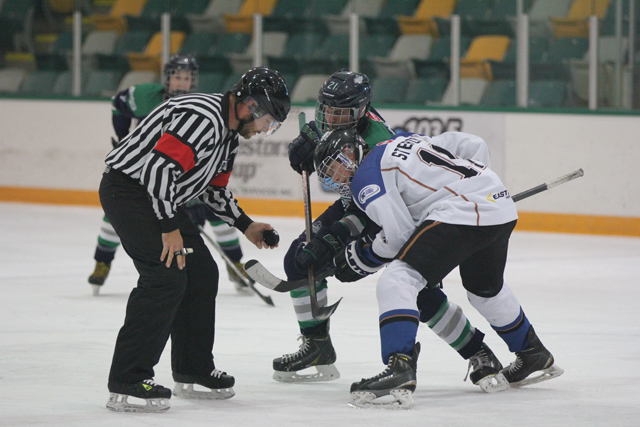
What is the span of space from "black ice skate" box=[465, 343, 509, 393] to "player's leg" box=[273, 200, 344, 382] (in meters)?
0.50

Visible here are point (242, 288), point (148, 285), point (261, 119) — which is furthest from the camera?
point (242, 288)

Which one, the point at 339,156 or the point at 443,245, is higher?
the point at 339,156

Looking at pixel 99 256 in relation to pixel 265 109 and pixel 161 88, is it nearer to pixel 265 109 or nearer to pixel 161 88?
pixel 161 88

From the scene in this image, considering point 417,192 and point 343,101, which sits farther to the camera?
point 343,101

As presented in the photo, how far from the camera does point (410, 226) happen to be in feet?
10.8

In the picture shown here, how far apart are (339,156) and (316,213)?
5656 mm

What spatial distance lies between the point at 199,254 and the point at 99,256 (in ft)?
8.13

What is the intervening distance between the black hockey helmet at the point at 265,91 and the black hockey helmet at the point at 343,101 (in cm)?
39

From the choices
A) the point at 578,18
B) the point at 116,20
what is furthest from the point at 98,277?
the point at 116,20

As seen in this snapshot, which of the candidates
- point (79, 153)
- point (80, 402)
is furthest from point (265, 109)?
point (79, 153)

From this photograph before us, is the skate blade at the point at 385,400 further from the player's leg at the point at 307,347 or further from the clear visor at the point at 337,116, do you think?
the clear visor at the point at 337,116

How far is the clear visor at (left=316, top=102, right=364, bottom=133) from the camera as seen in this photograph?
3697 mm

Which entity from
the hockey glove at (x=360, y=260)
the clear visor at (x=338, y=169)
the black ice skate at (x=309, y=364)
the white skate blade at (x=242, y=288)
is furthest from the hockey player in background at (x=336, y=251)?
the white skate blade at (x=242, y=288)

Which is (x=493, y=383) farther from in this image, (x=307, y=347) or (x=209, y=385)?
(x=209, y=385)
